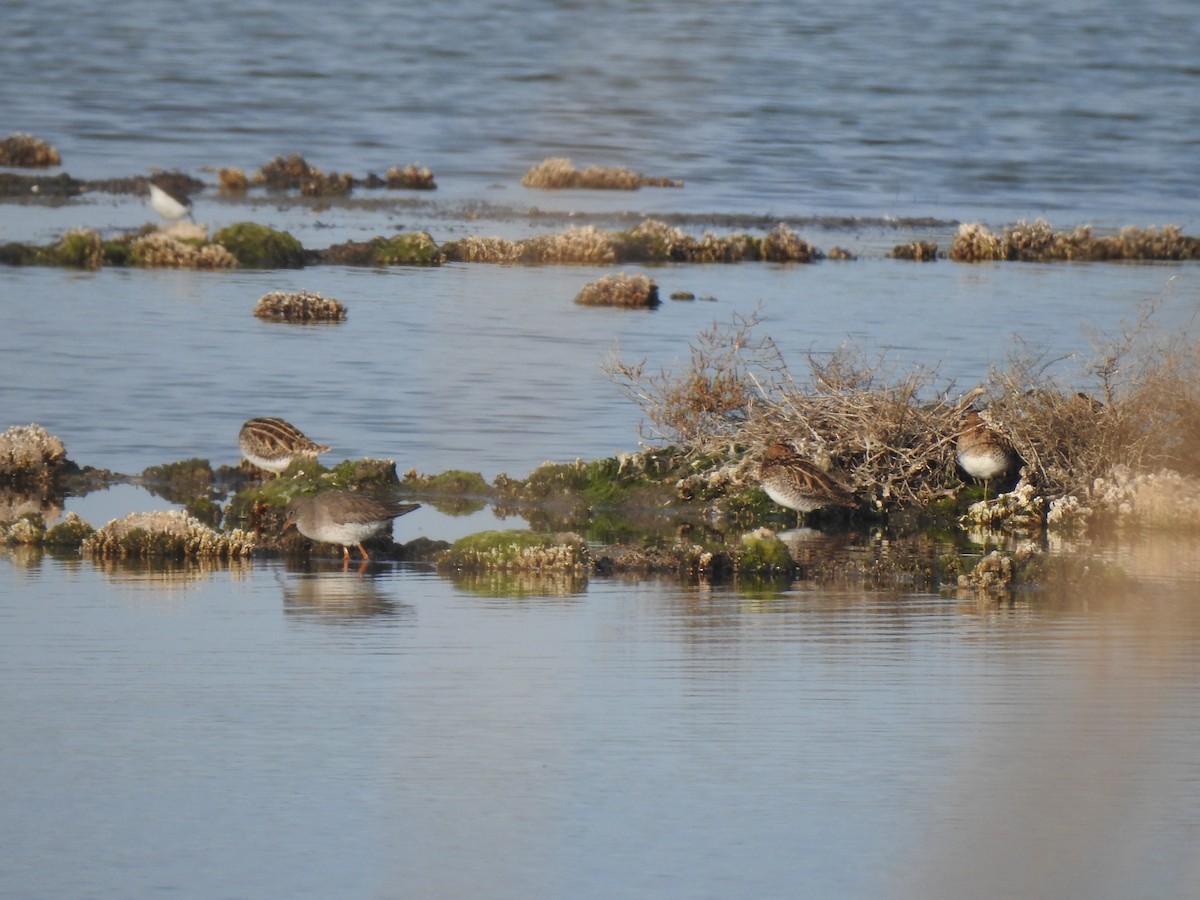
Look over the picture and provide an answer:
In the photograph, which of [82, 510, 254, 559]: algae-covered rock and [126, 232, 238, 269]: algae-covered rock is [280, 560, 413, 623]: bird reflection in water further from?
[126, 232, 238, 269]: algae-covered rock

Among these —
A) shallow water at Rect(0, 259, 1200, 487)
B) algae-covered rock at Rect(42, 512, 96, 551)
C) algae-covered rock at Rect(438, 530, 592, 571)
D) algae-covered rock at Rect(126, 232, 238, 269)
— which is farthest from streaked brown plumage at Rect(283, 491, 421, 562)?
algae-covered rock at Rect(126, 232, 238, 269)

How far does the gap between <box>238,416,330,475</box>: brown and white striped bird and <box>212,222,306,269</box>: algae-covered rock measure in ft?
36.8

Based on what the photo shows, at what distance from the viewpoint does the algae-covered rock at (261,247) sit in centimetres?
2325

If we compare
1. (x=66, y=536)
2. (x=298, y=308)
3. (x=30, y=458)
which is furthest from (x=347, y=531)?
(x=298, y=308)

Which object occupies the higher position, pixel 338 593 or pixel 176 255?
pixel 176 255

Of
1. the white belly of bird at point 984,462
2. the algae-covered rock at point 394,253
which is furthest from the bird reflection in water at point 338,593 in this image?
the algae-covered rock at point 394,253

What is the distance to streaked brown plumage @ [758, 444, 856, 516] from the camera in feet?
37.6

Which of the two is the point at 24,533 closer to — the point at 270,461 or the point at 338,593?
the point at 338,593

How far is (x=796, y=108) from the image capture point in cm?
489

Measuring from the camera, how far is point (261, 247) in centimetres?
2341

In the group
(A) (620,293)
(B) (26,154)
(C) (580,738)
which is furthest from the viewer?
(B) (26,154)

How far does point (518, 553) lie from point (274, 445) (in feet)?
8.38

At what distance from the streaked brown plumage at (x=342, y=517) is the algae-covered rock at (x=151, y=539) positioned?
525 millimetres

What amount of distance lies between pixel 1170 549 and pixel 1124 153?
29.8 meters
